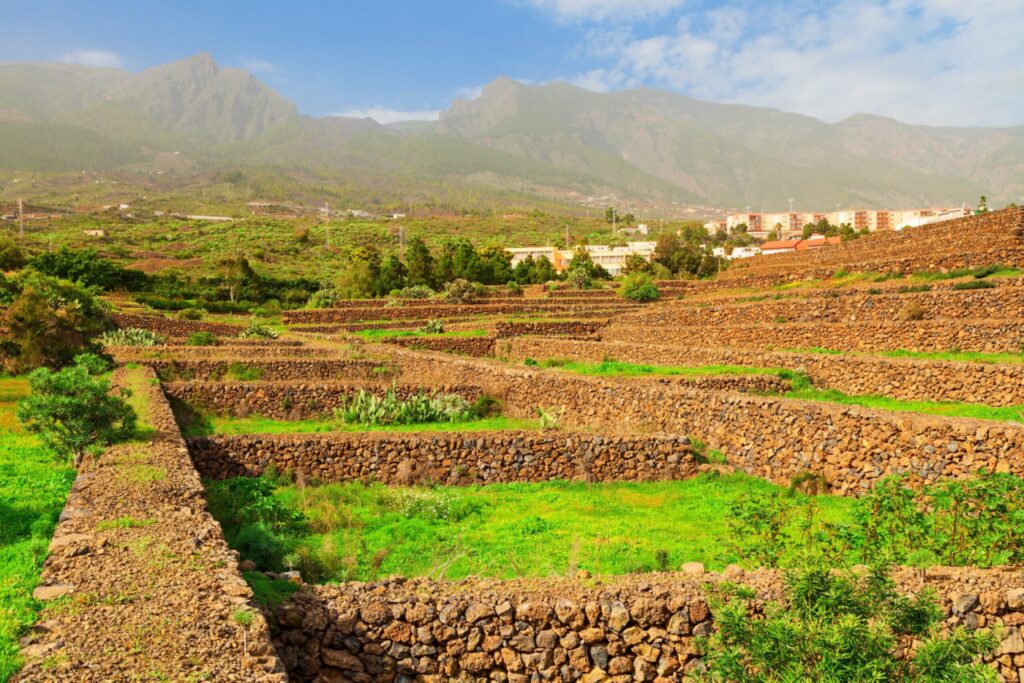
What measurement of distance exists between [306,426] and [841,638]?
14462 millimetres

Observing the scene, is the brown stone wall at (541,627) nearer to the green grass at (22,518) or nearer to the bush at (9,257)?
the green grass at (22,518)

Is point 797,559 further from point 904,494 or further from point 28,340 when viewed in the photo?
point 28,340

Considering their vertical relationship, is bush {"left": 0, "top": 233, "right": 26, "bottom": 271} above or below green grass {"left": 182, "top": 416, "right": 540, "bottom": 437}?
above

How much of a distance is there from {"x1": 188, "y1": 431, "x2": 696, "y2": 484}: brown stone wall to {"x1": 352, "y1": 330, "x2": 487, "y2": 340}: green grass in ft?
61.6

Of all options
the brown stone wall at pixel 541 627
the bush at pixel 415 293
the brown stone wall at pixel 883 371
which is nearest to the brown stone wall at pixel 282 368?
the brown stone wall at pixel 883 371

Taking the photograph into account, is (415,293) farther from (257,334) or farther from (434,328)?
(257,334)

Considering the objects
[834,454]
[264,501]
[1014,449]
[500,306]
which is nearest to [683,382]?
[834,454]

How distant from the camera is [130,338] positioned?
1174 inches

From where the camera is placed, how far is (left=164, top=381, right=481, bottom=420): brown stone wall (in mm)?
18891

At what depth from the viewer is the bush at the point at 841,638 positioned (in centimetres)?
545

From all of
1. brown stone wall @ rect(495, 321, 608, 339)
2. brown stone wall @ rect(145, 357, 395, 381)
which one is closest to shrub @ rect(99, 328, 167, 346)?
brown stone wall @ rect(145, 357, 395, 381)

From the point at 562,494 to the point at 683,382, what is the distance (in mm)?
5966

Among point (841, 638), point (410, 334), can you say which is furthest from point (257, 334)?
point (841, 638)

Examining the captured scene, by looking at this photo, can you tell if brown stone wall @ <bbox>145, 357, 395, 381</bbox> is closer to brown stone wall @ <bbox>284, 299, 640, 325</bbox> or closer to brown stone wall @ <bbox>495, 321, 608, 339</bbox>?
brown stone wall @ <bbox>495, 321, 608, 339</bbox>
